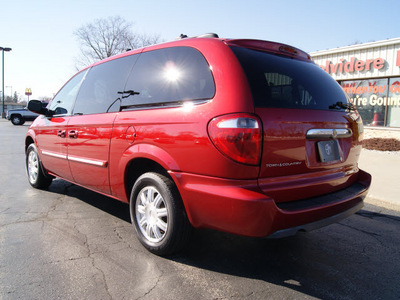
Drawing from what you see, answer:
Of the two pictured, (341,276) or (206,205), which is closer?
(206,205)

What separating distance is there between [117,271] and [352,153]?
7.59 ft

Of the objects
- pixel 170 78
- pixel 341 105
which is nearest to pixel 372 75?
pixel 341 105

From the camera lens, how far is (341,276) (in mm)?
2594

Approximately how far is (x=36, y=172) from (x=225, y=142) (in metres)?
4.10

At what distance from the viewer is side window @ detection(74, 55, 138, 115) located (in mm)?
3387

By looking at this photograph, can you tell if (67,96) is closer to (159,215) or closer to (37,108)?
(37,108)

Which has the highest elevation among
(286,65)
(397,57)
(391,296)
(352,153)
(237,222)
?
(397,57)

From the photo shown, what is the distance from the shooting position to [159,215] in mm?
2799

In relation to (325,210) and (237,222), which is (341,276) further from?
(237,222)

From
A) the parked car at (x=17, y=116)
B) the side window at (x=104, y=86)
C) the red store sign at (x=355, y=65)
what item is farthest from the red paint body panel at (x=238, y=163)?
the parked car at (x=17, y=116)

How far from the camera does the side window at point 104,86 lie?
3387 millimetres

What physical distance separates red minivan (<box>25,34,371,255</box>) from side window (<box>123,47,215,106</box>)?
1 cm

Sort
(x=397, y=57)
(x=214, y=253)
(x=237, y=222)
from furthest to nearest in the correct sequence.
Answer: (x=397, y=57)
(x=214, y=253)
(x=237, y=222)

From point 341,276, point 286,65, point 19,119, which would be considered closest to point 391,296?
point 341,276
